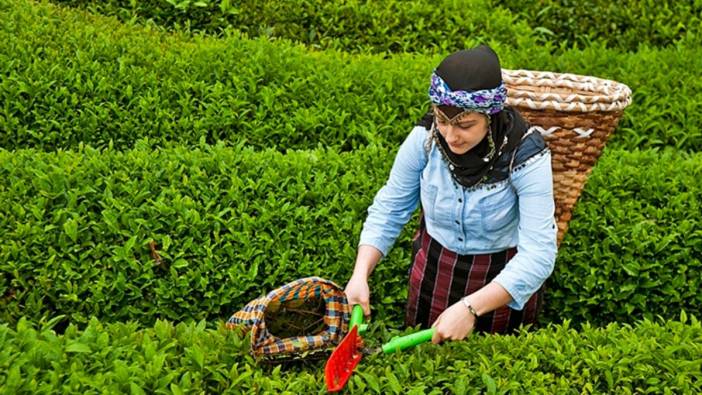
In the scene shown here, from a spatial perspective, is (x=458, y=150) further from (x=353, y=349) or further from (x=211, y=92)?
(x=211, y=92)

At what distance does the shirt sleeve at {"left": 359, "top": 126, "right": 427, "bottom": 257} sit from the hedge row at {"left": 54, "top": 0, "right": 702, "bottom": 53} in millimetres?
3565

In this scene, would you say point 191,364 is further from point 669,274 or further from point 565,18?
point 565,18

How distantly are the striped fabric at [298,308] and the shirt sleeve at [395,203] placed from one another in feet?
1.04

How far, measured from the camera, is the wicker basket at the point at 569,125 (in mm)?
3553

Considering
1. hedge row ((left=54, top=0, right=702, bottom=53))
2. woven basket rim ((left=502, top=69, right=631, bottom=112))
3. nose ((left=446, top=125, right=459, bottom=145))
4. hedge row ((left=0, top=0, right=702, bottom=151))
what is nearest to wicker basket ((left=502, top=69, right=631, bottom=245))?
woven basket rim ((left=502, top=69, right=631, bottom=112))

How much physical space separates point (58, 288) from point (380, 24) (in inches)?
149

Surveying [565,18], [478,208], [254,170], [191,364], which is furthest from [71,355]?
[565,18]

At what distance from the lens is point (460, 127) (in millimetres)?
3037

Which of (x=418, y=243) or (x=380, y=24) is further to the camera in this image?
(x=380, y=24)

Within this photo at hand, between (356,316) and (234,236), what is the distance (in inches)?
50.9

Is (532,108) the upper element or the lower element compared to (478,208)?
upper

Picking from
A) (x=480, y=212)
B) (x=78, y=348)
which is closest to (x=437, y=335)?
(x=480, y=212)

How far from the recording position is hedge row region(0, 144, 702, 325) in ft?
13.7

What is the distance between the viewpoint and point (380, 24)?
7.20 meters
